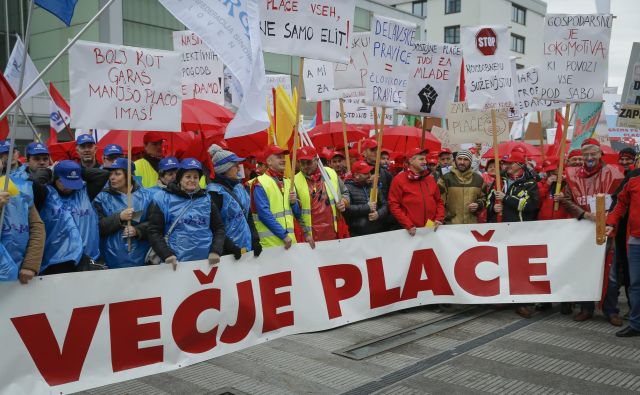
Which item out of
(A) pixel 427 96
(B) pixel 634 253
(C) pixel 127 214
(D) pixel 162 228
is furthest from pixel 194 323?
(B) pixel 634 253

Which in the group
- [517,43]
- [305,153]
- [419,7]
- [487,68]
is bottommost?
[305,153]

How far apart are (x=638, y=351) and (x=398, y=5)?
52.3 meters

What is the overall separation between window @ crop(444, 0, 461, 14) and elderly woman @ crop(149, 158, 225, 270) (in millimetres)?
49391

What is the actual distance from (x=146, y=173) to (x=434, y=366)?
3601mm

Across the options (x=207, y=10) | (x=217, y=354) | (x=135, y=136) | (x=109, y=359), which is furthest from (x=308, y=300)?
(x=135, y=136)

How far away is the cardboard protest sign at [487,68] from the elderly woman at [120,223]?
3977mm

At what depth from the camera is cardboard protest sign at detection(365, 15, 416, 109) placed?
6941 millimetres

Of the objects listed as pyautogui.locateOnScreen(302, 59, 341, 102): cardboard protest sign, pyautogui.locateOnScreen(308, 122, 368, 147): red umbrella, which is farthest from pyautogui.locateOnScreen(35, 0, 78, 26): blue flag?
pyautogui.locateOnScreen(308, 122, 368, 147): red umbrella

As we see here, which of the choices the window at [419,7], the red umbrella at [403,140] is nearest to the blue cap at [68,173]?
the red umbrella at [403,140]

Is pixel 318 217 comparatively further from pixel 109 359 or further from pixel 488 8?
pixel 488 8

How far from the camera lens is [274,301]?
18.1 feet

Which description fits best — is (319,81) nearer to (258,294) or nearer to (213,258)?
(258,294)

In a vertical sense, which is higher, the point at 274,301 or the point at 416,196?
the point at 416,196

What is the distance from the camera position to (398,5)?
54875mm
